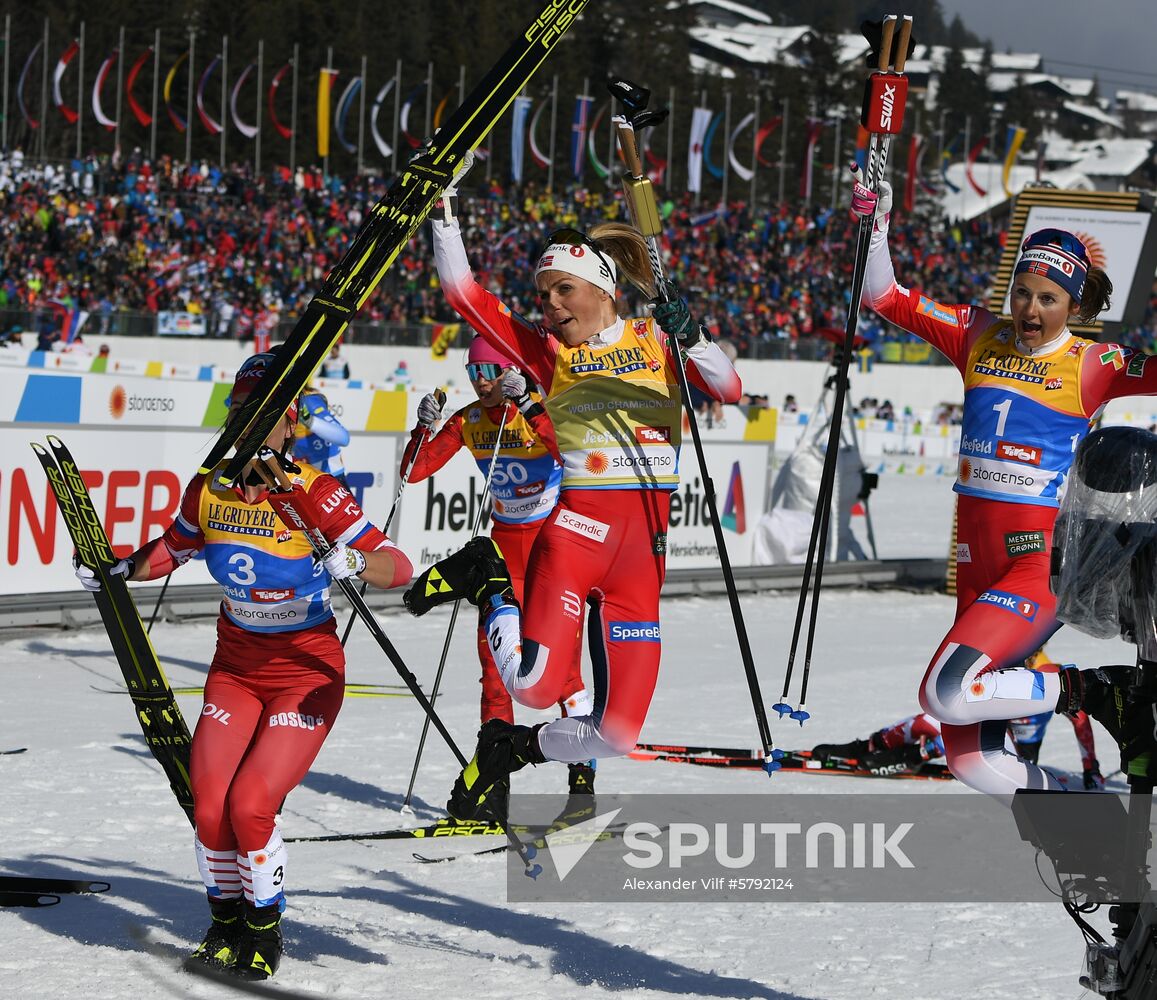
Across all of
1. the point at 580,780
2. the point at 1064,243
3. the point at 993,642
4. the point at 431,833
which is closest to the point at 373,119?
the point at 580,780

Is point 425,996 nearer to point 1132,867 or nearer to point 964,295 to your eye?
point 1132,867

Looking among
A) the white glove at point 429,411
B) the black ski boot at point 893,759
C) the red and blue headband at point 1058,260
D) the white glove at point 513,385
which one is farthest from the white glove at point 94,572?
the black ski boot at point 893,759

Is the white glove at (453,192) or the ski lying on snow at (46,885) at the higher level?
the white glove at (453,192)

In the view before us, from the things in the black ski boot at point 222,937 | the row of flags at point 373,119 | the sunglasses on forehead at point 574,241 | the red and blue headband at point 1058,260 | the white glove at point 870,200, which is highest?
the row of flags at point 373,119

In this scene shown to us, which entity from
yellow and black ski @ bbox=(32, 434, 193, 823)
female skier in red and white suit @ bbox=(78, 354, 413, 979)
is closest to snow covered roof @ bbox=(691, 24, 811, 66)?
yellow and black ski @ bbox=(32, 434, 193, 823)

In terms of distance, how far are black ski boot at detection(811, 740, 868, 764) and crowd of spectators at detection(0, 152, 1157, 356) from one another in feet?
80.3

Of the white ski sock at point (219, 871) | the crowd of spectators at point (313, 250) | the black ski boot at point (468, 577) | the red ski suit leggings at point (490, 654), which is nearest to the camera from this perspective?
the white ski sock at point (219, 871)

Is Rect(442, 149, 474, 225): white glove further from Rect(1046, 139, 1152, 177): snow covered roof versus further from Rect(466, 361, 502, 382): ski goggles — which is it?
Rect(1046, 139, 1152, 177): snow covered roof

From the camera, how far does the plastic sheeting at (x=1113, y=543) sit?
4.34 m

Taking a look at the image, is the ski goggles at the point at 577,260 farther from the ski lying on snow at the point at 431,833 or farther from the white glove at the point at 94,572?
the ski lying on snow at the point at 431,833

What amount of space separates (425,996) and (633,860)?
210 cm

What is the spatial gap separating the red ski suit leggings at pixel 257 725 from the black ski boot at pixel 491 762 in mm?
570

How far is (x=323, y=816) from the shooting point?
8156mm

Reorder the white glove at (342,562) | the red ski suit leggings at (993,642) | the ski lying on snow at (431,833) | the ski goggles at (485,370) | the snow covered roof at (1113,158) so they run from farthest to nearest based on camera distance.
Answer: the snow covered roof at (1113,158) → the ski goggles at (485,370) → the ski lying on snow at (431,833) → the white glove at (342,562) → the red ski suit leggings at (993,642)
